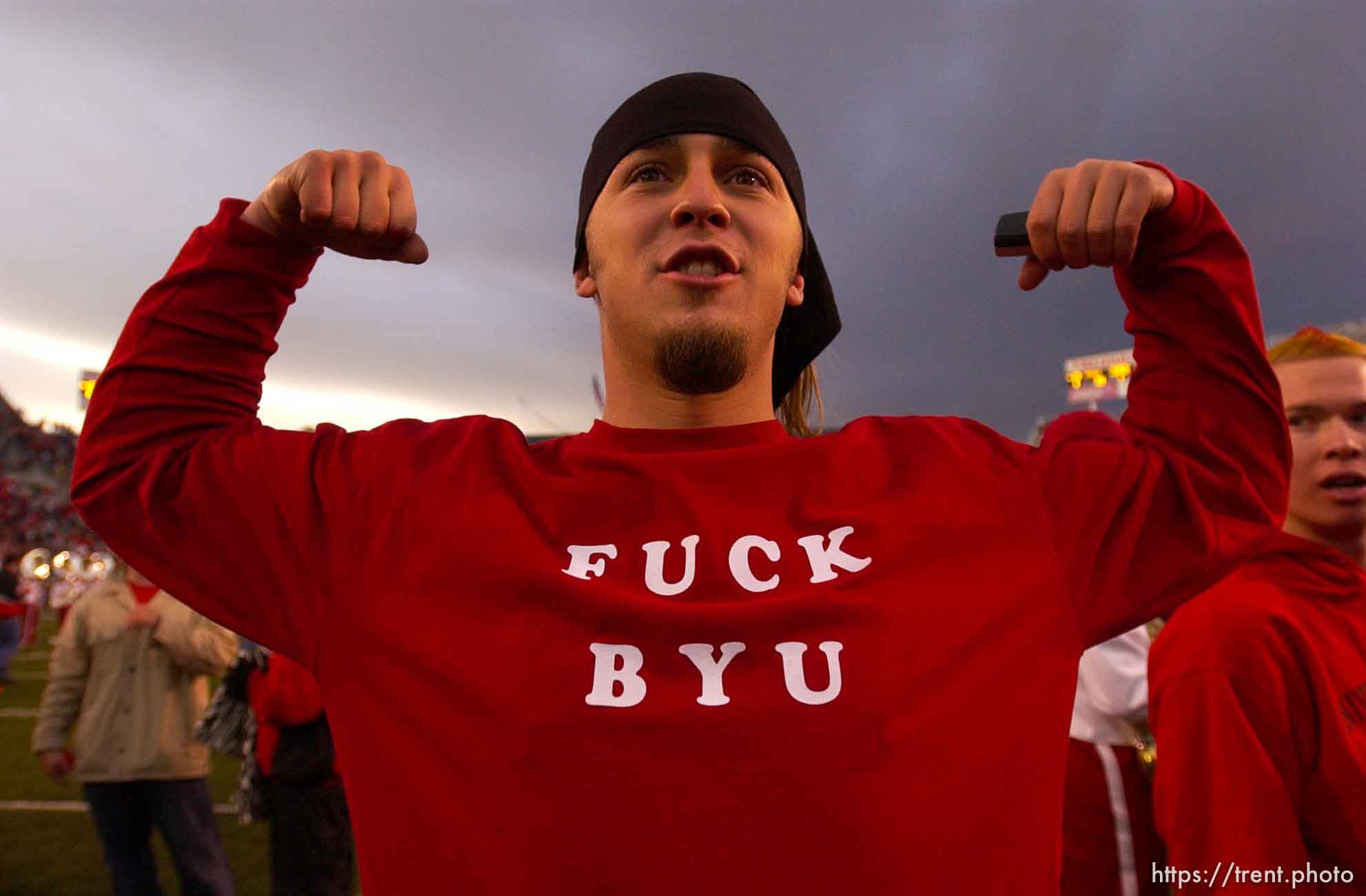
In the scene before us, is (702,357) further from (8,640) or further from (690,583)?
(8,640)

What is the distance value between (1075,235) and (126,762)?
440cm

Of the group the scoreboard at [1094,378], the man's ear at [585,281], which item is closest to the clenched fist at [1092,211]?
the man's ear at [585,281]

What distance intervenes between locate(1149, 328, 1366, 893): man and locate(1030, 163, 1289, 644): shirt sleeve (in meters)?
0.69

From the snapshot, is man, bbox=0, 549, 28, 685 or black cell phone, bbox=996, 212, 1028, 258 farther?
man, bbox=0, 549, 28, 685

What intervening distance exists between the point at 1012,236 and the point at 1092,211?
5.6 inches

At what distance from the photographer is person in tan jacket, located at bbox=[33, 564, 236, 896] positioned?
398 centimetres

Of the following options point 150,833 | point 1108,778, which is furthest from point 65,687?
point 1108,778

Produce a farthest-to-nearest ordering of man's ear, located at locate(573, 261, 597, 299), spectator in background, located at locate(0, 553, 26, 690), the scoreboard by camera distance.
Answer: the scoreboard
spectator in background, located at locate(0, 553, 26, 690)
man's ear, located at locate(573, 261, 597, 299)

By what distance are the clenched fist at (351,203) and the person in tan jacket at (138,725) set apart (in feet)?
11.0

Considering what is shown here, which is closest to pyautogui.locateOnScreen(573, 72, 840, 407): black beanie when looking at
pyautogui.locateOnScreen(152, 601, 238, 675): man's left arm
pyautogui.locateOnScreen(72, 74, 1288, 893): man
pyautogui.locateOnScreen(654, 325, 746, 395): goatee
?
pyautogui.locateOnScreen(72, 74, 1288, 893): man

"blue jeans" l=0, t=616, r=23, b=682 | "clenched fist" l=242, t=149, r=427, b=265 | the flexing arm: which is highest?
"clenched fist" l=242, t=149, r=427, b=265

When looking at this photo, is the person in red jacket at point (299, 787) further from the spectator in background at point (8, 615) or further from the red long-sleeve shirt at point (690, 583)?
the spectator in background at point (8, 615)

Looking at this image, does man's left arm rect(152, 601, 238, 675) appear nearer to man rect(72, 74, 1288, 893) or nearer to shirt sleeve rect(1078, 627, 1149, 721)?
man rect(72, 74, 1288, 893)

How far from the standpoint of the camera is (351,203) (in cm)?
136
